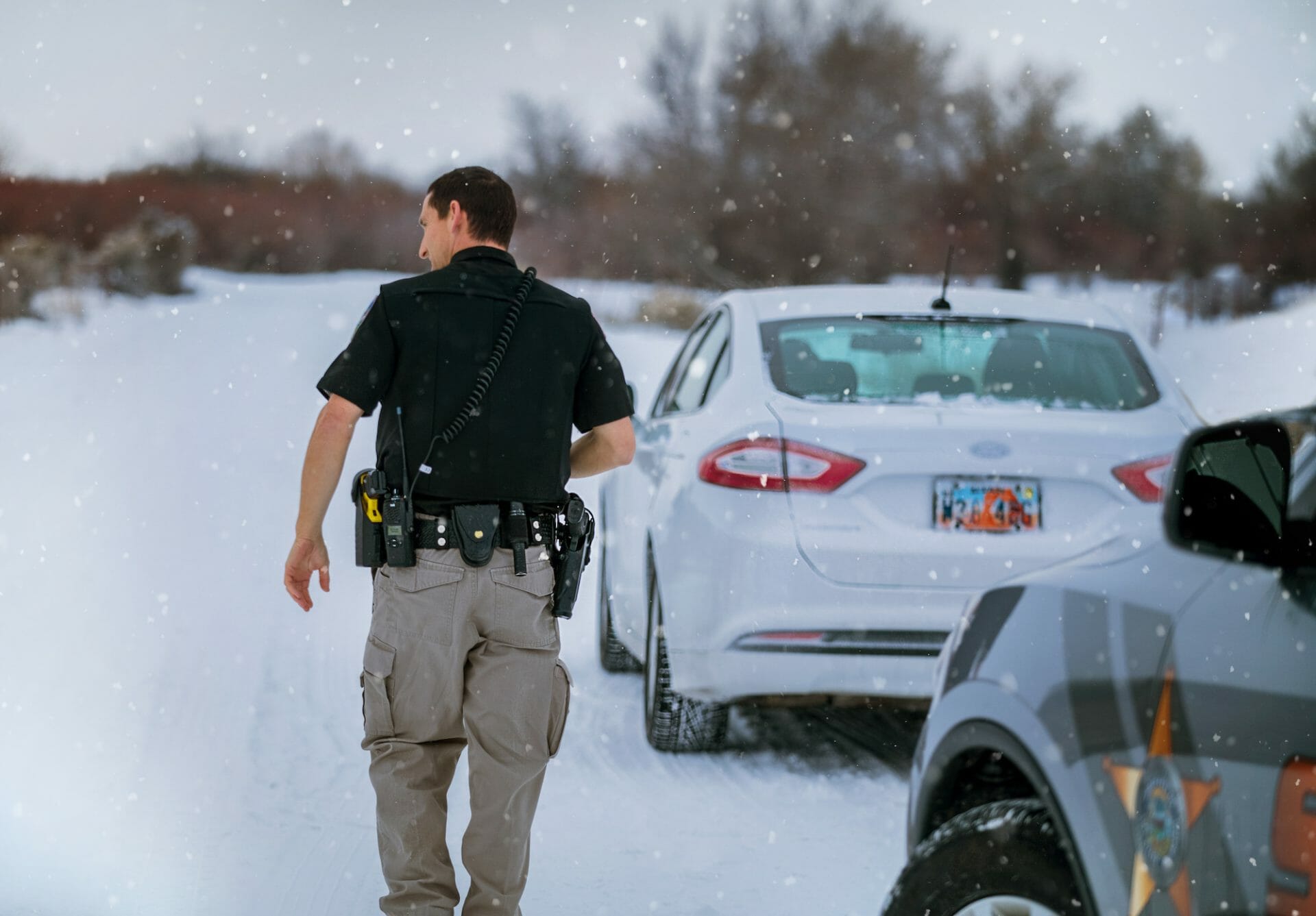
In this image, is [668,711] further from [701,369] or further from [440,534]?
[440,534]

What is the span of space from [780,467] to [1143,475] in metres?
1.13

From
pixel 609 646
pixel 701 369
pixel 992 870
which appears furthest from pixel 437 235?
pixel 609 646

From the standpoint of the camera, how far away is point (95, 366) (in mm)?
21578

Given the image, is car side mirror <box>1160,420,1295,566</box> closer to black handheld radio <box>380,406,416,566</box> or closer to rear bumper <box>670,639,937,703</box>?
black handheld radio <box>380,406,416,566</box>

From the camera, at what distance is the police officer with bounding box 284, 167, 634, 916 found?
3.18 meters

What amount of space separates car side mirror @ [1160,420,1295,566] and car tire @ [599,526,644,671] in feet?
15.6

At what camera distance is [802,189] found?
47.7 metres

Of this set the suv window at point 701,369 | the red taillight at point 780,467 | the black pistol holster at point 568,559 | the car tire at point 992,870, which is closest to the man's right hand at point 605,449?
the black pistol holster at point 568,559

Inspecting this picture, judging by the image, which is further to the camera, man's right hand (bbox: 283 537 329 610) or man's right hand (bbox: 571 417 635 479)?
man's right hand (bbox: 571 417 635 479)

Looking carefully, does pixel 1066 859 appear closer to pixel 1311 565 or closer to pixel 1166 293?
pixel 1311 565

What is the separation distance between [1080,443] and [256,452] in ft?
40.3

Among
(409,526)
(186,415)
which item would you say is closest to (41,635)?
→ (409,526)

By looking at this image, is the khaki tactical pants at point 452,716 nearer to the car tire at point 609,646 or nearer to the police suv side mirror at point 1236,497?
the police suv side mirror at point 1236,497

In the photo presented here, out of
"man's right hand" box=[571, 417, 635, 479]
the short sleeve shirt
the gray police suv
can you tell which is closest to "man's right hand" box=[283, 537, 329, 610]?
the short sleeve shirt
